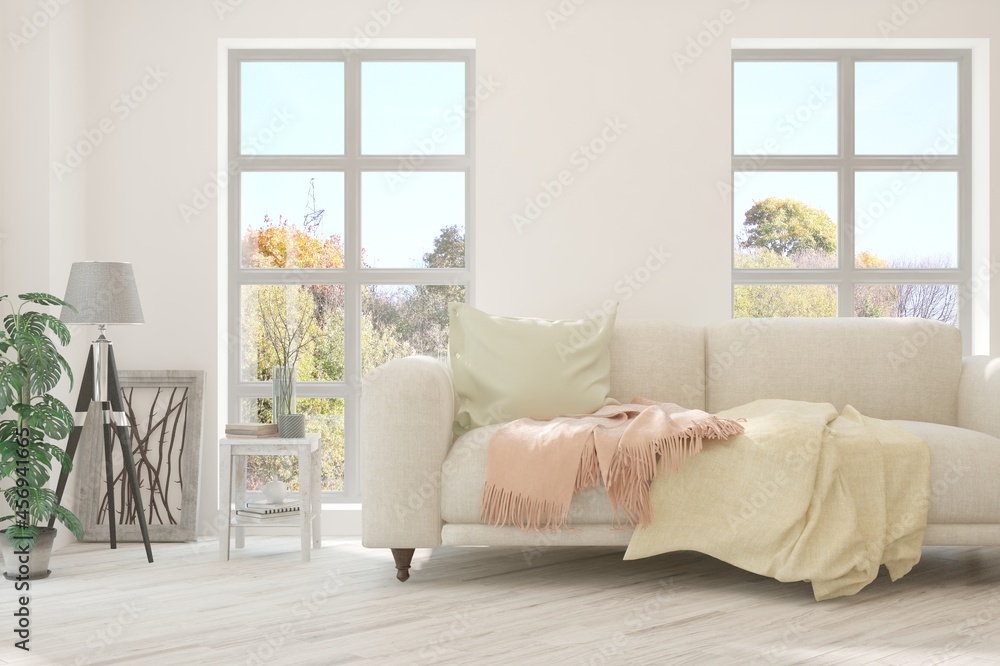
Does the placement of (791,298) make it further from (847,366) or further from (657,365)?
(657,365)

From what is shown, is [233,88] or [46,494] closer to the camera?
[46,494]

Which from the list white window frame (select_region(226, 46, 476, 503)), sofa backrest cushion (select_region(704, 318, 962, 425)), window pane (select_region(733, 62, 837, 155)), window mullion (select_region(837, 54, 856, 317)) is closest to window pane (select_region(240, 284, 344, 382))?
white window frame (select_region(226, 46, 476, 503))

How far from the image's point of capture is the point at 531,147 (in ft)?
13.2

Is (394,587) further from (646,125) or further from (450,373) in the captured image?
(646,125)

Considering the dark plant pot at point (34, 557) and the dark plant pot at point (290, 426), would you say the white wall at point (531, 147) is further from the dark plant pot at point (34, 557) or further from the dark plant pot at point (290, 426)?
the dark plant pot at point (34, 557)

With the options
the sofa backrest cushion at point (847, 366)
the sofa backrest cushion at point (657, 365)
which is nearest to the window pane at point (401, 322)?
the sofa backrest cushion at point (657, 365)

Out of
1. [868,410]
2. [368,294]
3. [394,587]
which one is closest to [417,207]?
[368,294]

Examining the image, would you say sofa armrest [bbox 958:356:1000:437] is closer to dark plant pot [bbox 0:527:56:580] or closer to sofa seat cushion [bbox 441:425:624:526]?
sofa seat cushion [bbox 441:425:624:526]

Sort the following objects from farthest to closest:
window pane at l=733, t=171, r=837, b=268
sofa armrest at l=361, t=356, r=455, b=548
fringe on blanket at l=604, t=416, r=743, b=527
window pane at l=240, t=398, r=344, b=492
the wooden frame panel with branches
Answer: window pane at l=733, t=171, r=837, b=268 < window pane at l=240, t=398, r=344, b=492 < the wooden frame panel with branches < sofa armrest at l=361, t=356, r=455, b=548 < fringe on blanket at l=604, t=416, r=743, b=527

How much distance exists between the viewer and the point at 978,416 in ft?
10.7

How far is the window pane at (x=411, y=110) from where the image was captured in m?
4.20

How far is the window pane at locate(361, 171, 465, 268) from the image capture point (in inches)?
165

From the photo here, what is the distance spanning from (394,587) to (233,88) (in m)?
2.67

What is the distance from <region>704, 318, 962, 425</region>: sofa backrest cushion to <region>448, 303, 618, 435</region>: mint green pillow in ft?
1.94
